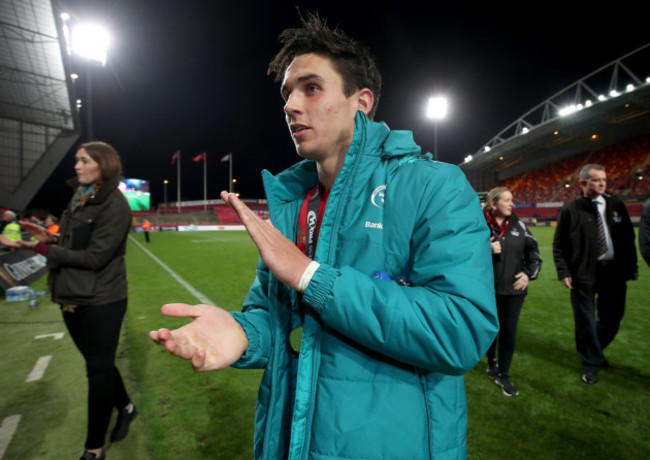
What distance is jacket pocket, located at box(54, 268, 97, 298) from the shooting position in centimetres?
243

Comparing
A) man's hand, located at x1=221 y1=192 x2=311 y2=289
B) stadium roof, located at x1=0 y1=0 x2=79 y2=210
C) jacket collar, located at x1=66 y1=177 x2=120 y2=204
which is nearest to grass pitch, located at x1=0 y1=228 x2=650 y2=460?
jacket collar, located at x1=66 y1=177 x2=120 y2=204

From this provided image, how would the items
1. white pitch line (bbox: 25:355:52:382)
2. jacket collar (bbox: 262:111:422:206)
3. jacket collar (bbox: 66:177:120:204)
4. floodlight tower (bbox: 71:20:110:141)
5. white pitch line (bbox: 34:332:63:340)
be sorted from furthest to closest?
floodlight tower (bbox: 71:20:110:141), white pitch line (bbox: 34:332:63:340), white pitch line (bbox: 25:355:52:382), jacket collar (bbox: 66:177:120:204), jacket collar (bbox: 262:111:422:206)

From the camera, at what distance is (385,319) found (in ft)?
2.99

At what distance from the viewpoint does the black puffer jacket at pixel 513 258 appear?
3.74 m

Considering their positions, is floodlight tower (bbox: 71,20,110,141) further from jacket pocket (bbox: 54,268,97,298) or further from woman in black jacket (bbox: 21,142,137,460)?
jacket pocket (bbox: 54,268,97,298)

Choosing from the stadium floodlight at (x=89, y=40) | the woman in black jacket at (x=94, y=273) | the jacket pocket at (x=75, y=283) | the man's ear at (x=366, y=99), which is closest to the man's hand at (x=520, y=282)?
the man's ear at (x=366, y=99)

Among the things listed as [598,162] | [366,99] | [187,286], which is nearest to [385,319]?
[366,99]

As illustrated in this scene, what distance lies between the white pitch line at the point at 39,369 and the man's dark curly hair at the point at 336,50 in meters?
4.63

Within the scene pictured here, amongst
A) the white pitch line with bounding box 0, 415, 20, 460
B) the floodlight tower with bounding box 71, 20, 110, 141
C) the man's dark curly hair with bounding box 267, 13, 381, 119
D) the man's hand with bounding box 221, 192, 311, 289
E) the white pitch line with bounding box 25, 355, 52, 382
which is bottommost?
the white pitch line with bounding box 0, 415, 20, 460

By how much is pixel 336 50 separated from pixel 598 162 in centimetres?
5276

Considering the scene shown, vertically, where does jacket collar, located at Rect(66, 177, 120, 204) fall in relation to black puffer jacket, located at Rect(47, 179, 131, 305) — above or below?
above

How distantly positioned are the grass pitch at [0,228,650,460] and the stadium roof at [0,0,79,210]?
1586cm

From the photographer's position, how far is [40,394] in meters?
3.64

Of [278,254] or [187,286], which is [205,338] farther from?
[187,286]
